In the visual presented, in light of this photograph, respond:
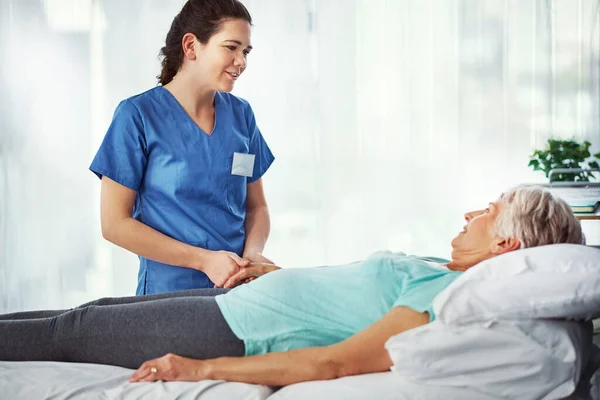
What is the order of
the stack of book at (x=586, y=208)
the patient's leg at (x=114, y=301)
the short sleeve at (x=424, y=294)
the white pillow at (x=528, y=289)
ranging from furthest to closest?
the stack of book at (x=586, y=208) → the patient's leg at (x=114, y=301) → the short sleeve at (x=424, y=294) → the white pillow at (x=528, y=289)

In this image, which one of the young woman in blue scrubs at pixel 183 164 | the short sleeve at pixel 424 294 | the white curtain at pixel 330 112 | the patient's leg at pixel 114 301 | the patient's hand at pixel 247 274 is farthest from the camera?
the white curtain at pixel 330 112

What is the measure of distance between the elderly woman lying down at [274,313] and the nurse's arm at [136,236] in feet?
1.17

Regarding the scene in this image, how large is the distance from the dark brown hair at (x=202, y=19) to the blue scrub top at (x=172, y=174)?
143 mm

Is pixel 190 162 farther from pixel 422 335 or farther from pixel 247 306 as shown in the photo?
pixel 422 335

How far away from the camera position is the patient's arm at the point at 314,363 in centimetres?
148

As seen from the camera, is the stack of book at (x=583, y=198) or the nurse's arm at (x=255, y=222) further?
the stack of book at (x=583, y=198)

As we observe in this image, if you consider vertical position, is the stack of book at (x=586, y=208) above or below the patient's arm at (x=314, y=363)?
above

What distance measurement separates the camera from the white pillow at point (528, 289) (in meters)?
1.39

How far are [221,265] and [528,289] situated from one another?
0.86 meters

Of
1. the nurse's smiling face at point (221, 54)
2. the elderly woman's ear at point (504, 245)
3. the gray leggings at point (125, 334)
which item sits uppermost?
the nurse's smiling face at point (221, 54)

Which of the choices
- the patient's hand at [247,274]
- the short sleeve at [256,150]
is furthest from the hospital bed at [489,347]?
the short sleeve at [256,150]

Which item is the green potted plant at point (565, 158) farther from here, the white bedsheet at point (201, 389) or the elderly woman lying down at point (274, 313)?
the white bedsheet at point (201, 389)

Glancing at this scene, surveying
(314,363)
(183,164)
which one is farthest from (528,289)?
(183,164)

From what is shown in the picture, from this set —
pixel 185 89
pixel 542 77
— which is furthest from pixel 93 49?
pixel 542 77
